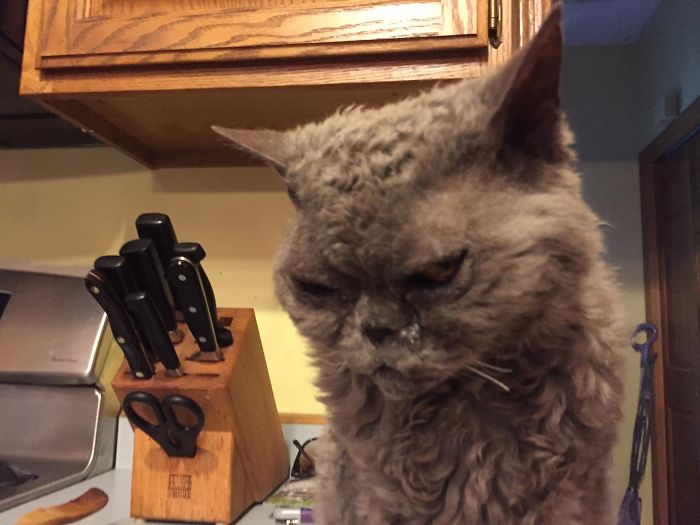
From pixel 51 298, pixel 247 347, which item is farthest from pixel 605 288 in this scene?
pixel 51 298

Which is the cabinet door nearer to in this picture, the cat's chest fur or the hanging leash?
the cat's chest fur

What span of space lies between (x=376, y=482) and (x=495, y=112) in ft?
0.86

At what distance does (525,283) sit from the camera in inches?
13.4

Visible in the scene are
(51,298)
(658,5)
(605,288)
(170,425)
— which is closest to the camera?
(605,288)

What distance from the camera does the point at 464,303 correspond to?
1.12 feet

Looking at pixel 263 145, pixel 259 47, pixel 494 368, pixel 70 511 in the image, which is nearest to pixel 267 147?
pixel 263 145

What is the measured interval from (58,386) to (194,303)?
447 millimetres

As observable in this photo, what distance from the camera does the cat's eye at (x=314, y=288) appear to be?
1.28 feet

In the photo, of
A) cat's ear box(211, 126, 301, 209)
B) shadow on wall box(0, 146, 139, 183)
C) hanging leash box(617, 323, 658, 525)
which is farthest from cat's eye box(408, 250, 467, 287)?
hanging leash box(617, 323, 658, 525)

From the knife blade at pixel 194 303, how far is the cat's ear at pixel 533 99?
50cm

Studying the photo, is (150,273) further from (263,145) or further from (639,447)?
(639,447)

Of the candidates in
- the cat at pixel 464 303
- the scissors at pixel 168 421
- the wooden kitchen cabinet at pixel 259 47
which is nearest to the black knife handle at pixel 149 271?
the scissors at pixel 168 421

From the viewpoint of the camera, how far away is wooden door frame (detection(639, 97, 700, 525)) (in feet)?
6.95

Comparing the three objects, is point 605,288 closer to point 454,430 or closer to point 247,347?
point 454,430
